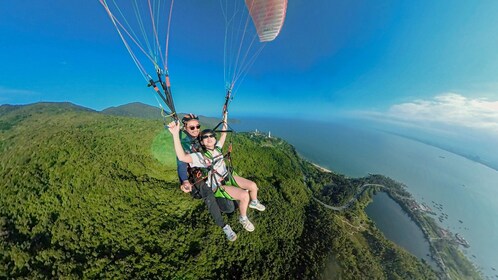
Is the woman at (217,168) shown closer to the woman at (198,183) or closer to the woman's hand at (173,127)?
the woman at (198,183)

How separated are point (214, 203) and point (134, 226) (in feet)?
95.2

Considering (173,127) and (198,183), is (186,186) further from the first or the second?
(173,127)

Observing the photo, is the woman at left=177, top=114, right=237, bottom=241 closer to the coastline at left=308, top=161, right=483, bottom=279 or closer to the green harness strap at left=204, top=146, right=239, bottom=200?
the green harness strap at left=204, top=146, right=239, bottom=200

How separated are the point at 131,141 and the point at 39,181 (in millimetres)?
14423

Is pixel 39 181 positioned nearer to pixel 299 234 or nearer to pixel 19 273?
pixel 19 273

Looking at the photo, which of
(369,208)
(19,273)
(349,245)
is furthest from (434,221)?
(19,273)

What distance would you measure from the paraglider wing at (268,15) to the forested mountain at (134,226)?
26.1 metres

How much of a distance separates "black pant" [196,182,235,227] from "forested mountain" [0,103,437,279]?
2419 centimetres

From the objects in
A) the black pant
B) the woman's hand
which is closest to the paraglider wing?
the woman's hand

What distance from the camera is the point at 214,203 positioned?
4.38 m

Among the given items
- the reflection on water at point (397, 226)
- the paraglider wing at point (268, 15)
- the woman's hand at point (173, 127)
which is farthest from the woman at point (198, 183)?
the reflection on water at point (397, 226)

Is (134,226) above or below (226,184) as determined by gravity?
below

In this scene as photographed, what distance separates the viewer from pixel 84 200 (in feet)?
93.6

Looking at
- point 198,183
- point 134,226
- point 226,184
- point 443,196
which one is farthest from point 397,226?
point 198,183
